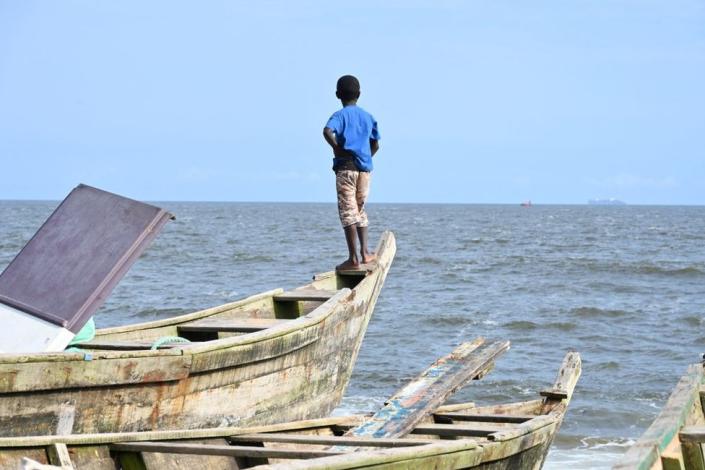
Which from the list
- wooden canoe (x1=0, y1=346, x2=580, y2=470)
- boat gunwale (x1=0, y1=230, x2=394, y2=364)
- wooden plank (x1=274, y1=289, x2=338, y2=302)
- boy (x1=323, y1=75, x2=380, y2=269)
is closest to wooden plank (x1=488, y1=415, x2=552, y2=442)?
wooden canoe (x1=0, y1=346, x2=580, y2=470)

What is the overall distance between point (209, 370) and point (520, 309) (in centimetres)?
1407

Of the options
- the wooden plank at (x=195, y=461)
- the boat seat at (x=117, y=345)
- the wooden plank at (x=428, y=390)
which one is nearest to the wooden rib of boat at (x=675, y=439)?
the wooden plank at (x=428, y=390)

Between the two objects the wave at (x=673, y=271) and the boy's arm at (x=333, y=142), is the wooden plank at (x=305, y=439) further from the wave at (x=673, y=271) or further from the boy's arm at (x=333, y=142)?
the wave at (x=673, y=271)

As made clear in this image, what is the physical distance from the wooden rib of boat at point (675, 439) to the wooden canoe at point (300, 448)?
0.86 metres

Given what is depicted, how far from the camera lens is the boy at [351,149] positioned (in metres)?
8.63

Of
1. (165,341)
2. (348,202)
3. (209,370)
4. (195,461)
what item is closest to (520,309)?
(348,202)

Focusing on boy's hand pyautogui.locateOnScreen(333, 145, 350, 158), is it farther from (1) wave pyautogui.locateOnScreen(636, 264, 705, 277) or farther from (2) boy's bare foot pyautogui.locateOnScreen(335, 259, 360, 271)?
(1) wave pyautogui.locateOnScreen(636, 264, 705, 277)

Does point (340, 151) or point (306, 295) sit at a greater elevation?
point (340, 151)

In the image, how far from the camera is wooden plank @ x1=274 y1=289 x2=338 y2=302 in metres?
8.56

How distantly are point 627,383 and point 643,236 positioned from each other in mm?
38792

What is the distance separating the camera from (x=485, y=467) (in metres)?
5.46

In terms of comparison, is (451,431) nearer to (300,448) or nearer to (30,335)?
(300,448)

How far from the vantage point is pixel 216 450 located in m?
5.10

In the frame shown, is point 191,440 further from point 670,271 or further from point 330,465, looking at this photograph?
point 670,271
